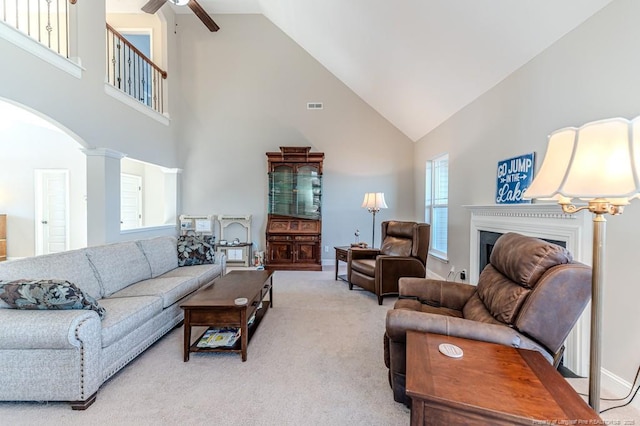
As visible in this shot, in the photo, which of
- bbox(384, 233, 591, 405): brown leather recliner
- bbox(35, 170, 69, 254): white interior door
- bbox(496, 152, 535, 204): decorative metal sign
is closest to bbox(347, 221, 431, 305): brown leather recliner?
bbox(496, 152, 535, 204): decorative metal sign

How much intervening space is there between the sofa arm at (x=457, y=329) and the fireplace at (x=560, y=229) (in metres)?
0.94

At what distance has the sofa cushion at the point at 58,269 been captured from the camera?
2.06 m

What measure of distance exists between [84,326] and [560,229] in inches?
131

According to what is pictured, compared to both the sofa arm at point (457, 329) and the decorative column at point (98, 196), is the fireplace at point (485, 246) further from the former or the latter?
the decorative column at point (98, 196)

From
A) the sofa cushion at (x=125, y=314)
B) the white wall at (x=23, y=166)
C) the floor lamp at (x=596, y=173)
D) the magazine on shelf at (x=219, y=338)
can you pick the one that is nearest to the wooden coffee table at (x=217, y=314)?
the magazine on shelf at (x=219, y=338)

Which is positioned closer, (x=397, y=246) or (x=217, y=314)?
(x=217, y=314)

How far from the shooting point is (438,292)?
2287mm

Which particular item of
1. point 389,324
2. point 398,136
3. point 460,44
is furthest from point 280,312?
point 398,136

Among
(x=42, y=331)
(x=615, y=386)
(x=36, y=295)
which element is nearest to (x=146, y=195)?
(x=36, y=295)

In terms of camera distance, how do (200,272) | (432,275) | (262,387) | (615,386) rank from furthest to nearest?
(432,275)
(200,272)
(262,387)
(615,386)

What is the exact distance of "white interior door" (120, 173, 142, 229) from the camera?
5.86 metres

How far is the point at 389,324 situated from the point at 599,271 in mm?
964

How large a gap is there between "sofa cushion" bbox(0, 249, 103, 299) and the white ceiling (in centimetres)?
392

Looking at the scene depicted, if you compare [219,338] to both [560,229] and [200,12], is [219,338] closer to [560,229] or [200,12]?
[560,229]
